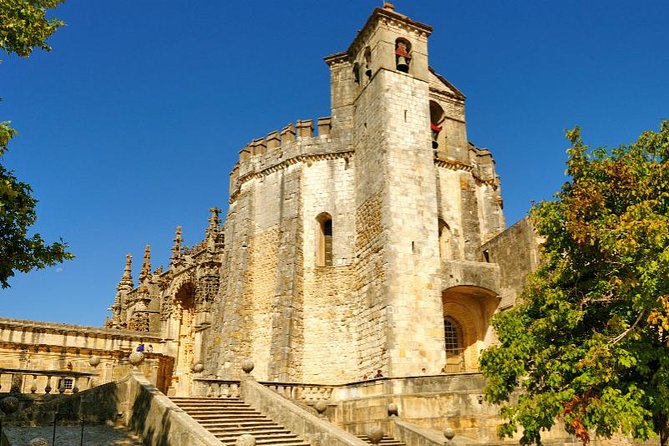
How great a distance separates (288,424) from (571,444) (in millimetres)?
6326

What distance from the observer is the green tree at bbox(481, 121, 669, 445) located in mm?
9078

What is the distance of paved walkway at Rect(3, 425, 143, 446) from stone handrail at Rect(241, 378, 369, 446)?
320 cm

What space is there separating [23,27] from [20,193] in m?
2.63

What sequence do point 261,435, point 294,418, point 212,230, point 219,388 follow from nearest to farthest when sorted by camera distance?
point 261,435
point 294,418
point 219,388
point 212,230

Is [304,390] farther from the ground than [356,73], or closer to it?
closer to it

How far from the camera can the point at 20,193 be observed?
32.3ft

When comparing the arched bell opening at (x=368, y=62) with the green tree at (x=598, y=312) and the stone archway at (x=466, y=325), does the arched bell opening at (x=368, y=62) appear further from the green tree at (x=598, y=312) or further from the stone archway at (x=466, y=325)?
the green tree at (x=598, y=312)

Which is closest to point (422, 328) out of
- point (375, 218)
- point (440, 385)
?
point (440, 385)

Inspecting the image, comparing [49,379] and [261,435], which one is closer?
[261,435]

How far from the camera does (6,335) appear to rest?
23.8 meters

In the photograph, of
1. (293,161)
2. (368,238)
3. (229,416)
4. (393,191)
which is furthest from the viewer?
(293,161)

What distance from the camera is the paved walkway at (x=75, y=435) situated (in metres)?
10.4

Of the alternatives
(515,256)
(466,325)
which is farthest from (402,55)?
(466,325)

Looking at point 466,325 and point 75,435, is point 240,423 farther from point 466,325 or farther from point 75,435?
point 466,325
